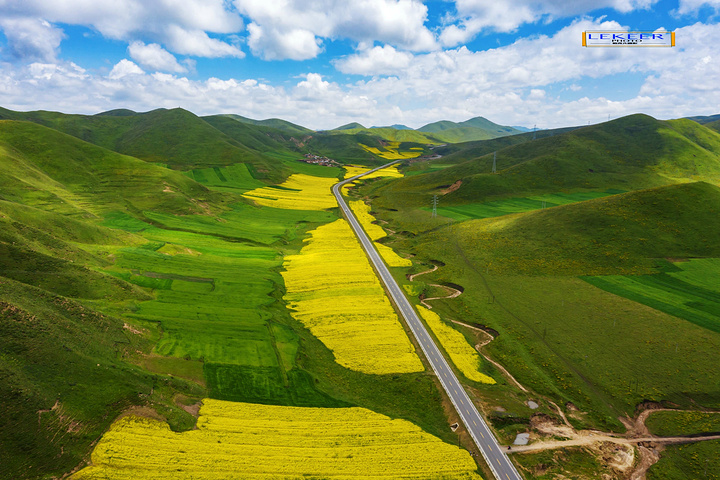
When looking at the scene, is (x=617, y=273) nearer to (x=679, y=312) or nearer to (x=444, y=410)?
(x=679, y=312)

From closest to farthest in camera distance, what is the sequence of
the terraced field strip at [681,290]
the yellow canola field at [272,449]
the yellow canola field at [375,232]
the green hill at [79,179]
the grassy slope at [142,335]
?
the yellow canola field at [272,449]
the grassy slope at [142,335]
the terraced field strip at [681,290]
the yellow canola field at [375,232]
the green hill at [79,179]

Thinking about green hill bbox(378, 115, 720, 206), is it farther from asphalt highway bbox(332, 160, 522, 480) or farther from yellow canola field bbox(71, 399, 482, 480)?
yellow canola field bbox(71, 399, 482, 480)

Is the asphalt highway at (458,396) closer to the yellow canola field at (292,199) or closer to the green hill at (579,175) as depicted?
the yellow canola field at (292,199)

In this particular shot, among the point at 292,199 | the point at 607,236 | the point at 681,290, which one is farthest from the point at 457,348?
the point at 292,199

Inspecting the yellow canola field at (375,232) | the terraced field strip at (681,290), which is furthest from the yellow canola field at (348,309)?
the terraced field strip at (681,290)

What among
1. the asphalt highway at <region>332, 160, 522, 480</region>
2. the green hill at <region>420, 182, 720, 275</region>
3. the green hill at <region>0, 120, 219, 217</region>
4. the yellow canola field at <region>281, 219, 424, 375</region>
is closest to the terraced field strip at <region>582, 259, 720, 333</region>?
the green hill at <region>420, 182, 720, 275</region>

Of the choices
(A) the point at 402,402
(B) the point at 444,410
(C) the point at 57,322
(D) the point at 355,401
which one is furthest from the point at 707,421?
(C) the point at 57,322
